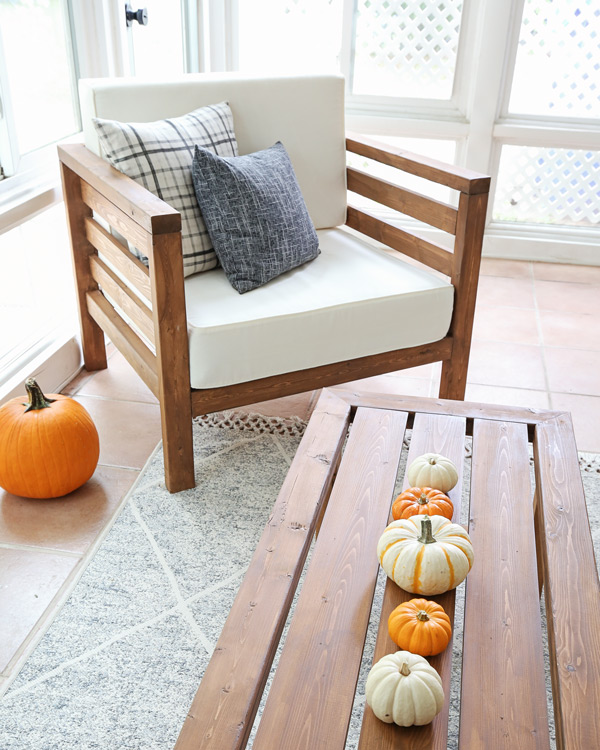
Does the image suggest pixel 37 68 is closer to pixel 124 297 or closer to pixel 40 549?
pixel 124 297

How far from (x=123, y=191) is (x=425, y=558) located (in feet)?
3.43

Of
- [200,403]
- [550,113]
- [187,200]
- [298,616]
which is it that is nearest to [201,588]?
[200,403]

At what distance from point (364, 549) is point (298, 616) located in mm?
172

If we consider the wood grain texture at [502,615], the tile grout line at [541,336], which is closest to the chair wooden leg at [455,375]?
the tile grout line at [541,336]

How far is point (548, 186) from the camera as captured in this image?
10.8 ft

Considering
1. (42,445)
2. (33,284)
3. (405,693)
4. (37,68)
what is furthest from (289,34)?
(405,693)

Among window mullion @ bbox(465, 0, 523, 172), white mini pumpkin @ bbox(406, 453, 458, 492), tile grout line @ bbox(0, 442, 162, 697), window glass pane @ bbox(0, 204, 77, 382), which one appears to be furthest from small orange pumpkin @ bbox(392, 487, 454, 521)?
window mullion @ bbox(465, 0, 523, 172)

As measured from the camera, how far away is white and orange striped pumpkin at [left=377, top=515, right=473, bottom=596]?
1059mm

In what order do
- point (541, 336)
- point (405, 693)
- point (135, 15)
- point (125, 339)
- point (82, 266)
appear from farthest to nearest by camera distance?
point (541, 336), point (135, 15), point (82, 266), point (125, 339), point (405, 693)

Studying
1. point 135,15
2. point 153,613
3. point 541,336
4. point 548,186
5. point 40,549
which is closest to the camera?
point 153,613

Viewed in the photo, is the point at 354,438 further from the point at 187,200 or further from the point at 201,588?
the point at 187,200

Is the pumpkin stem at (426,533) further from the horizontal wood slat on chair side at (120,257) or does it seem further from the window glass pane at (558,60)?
the window glass pane at (558,60)

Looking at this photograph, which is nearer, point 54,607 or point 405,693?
point 405,693

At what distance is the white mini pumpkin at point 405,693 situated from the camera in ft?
2.87
